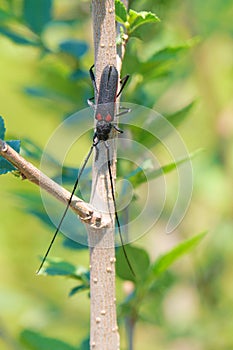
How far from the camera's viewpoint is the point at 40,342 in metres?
0.75

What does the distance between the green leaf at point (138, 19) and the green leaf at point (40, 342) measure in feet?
1.09

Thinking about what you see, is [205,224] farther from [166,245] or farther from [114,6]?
[114,6]

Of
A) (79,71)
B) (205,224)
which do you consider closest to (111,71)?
(79,71)

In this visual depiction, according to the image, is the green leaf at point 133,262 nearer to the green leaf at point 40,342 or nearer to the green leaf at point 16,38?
→ the green leaf at point 40,342

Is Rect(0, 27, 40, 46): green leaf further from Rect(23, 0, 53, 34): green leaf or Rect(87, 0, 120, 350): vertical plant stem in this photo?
Rect(87, 0, 120, 350): vertical plant stem

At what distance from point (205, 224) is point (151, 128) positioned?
67 cm

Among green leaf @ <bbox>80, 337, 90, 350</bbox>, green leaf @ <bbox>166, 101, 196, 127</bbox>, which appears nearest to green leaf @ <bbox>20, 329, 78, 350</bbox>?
green leaf @ <bbox>80, 337, 90, 350</bbox>

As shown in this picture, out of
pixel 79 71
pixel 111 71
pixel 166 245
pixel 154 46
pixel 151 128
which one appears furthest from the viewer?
pixel 166 245

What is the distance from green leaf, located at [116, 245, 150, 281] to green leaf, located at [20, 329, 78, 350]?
0.34ft

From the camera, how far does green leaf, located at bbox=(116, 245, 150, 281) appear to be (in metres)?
0.68

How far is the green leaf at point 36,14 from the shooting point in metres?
0.80

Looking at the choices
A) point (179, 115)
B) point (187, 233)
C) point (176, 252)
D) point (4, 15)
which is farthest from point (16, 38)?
point (187, 233)

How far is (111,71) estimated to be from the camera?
523 mm

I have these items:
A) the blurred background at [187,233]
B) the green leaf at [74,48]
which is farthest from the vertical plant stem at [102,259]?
the blurred background at [187,233]
